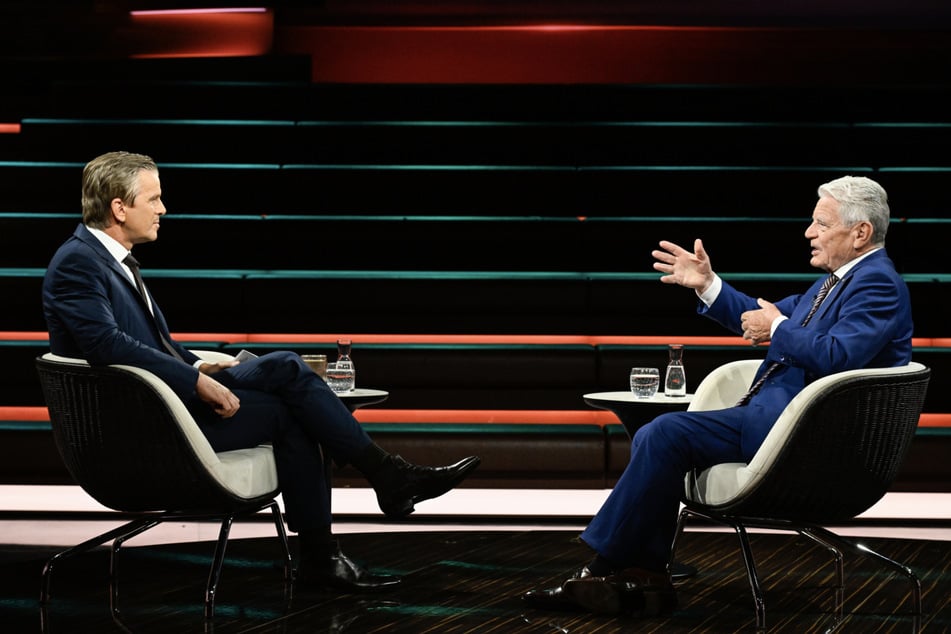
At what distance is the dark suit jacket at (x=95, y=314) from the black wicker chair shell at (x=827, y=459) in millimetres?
1429

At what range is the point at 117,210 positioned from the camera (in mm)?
3008

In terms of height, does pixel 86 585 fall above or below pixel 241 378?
below

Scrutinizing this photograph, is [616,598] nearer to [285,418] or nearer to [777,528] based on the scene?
[777,528]

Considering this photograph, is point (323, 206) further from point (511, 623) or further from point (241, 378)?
point (511, 623)

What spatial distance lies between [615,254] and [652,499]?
10.3 ft

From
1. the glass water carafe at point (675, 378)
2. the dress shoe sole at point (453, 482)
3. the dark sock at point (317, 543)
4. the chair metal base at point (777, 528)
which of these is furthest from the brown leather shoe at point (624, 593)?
the glass water carafe at point (675, 378)

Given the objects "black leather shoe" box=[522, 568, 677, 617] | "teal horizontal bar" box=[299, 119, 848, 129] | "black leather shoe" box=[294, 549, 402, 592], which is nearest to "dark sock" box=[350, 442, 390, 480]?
"black leather shoe" box=[294, 549, 402, 592]

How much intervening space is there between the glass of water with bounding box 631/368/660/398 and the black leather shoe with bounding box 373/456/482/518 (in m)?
0.66

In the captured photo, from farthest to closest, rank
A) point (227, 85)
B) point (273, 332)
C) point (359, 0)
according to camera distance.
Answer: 1. point (359, 0)
2. point (227, 85)
3. point (273, 332)

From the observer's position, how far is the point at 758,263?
19.1ft

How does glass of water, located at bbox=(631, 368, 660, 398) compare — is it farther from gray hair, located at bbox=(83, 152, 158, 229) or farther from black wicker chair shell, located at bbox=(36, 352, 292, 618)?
gray hair, located at bbox=(83, 152, 158, 229)

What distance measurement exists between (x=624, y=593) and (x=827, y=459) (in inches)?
23.7

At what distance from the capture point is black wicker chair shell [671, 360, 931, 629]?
2.67 meters

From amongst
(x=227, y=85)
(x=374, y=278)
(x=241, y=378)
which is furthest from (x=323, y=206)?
(x=241, y=378)
